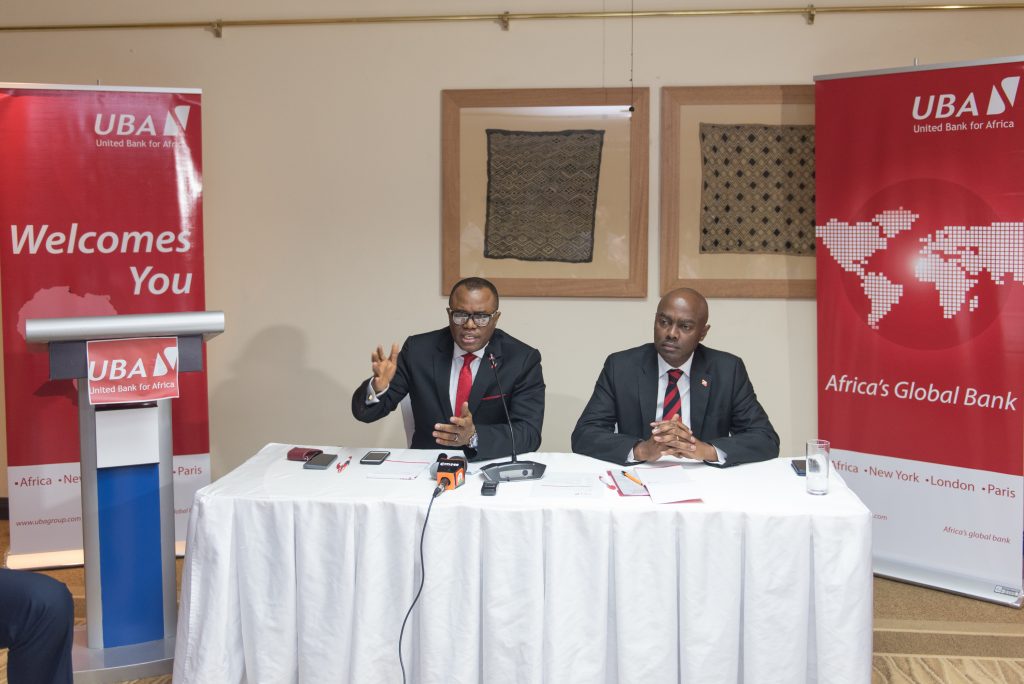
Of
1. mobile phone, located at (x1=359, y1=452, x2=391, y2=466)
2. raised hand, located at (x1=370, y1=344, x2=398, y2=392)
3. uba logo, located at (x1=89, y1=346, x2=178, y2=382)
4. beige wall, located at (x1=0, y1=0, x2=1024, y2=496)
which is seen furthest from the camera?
beige wall, located at (x1=0, y1=0, x2=1024, y2=496)

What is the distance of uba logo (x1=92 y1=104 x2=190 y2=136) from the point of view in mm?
3674

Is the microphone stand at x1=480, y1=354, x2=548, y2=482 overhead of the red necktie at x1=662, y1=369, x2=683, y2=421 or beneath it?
beneath

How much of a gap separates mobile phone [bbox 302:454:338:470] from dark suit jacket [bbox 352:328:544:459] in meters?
0.39

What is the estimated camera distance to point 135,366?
2.63 m

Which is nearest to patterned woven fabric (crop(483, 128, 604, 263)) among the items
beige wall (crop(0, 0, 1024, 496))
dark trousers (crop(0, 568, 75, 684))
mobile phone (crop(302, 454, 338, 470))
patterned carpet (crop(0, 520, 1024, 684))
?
beige wall (crop(0, 0, 1024, 496))

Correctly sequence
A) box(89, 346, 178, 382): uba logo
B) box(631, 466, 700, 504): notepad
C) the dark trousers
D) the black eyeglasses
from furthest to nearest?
the black eyeglasses, box(89, 346, 178, 382): uba logo, box(631, 466, 700, 504): notepad, the dark trousers

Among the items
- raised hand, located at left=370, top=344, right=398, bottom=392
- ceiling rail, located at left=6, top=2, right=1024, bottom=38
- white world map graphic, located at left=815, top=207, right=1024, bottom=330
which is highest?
ceiling rail, located at left=6, top=2, right=1024, bottom=38

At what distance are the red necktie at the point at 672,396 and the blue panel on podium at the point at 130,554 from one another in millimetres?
1757

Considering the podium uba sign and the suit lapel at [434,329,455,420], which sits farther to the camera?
the suit lapel at [434,329,455,420]

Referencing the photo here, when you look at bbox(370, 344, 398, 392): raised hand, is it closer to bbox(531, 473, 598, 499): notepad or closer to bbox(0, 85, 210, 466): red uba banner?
bbox(531, 473, 598, 499): notepad

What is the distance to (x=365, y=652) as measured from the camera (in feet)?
7.55

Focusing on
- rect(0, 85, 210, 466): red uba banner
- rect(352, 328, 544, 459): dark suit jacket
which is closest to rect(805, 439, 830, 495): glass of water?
rect(352, 328, 544, 459): dark suit jacket

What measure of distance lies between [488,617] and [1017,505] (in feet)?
7.56

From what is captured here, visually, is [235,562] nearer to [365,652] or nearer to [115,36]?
[365,652]
